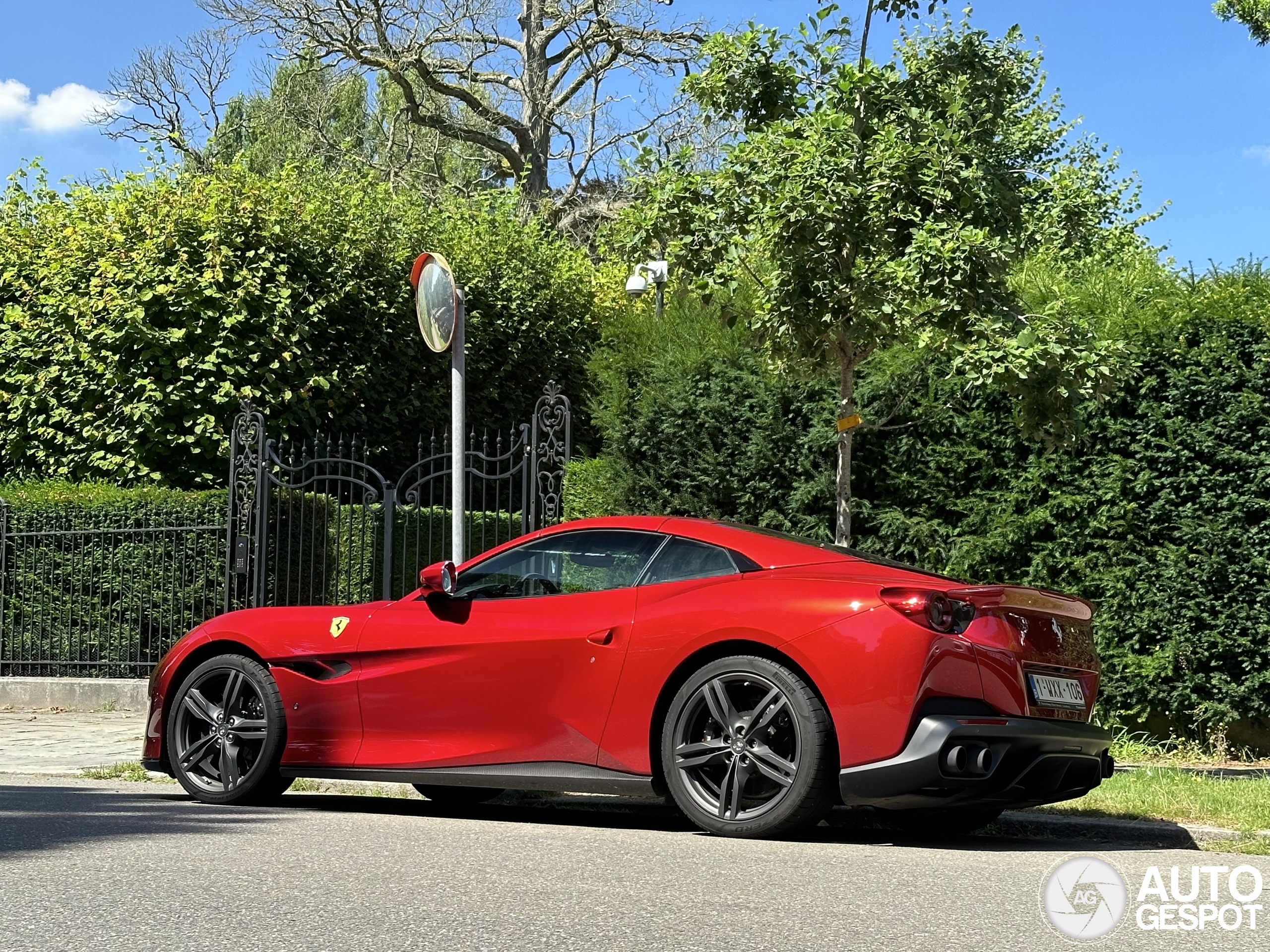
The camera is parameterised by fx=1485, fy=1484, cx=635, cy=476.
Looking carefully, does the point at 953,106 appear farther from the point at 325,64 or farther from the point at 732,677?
the point at 325,64

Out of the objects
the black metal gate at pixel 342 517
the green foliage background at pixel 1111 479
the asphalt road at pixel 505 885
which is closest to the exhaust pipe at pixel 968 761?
the asphalt road at pixel 505 885

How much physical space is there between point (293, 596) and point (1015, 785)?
10.2m

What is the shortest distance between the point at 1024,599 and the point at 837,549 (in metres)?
0.90

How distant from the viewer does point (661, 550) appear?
6871 millimetres

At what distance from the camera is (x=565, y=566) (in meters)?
7.12

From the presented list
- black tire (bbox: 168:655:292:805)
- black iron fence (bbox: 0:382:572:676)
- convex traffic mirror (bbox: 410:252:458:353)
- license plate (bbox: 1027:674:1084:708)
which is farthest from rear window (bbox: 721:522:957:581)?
black iron fence (bbox: 0:382:572:676)

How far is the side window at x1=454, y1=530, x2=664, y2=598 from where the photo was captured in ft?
22.8

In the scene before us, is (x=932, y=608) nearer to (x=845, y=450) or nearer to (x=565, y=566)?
(x=565, y=566)

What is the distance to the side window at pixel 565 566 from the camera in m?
6.94

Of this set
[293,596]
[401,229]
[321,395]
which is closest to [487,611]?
[293,596]

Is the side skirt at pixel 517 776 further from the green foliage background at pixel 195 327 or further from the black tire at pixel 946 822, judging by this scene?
the green foliage background at pixel 195 327

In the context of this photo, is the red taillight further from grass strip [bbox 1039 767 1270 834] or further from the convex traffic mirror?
the convex traffic mirror

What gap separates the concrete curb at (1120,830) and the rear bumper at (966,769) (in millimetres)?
866

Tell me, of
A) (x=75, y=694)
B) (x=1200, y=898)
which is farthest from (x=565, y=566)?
(x=75, y=694)
